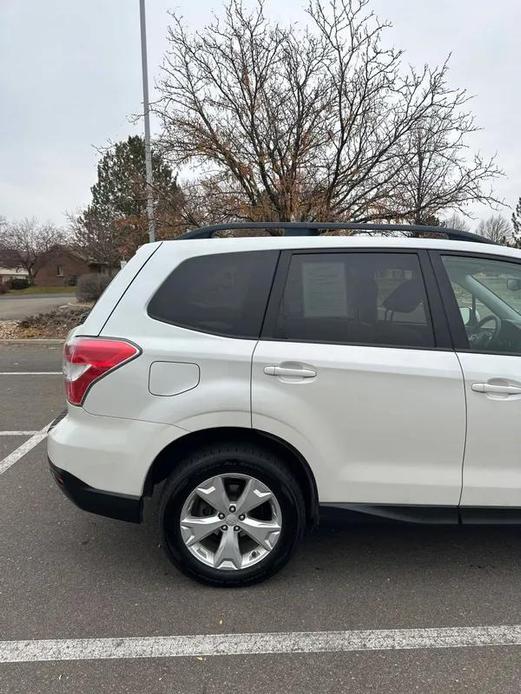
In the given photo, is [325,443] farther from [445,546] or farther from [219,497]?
[445,546]

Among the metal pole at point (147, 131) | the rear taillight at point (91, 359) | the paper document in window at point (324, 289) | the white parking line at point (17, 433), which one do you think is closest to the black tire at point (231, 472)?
the rear taillight at point (91, 359)

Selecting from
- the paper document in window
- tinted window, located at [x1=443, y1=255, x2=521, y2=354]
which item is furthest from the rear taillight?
tinted window, located at [x1=443, y1=255, x2=521, y2=354]

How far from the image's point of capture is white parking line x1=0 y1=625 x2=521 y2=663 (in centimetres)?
198

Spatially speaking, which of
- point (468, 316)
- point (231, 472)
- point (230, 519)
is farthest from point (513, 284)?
point (230, 519)

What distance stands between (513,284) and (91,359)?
7.55ft

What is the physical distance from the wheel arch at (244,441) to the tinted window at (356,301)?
1.75 ft

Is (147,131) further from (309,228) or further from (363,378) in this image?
(363,378)

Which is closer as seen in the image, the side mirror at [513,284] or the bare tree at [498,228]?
the side mirror at [513,284]

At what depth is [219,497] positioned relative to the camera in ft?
7.61

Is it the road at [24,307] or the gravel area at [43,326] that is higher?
the gravel area at [43,326]

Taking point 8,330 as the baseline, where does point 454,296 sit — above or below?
above

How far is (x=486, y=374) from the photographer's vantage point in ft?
7.36

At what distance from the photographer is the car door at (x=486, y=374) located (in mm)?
2238

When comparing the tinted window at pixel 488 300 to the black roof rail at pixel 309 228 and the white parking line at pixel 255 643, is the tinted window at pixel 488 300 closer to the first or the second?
the black roof rail at pixel 309 228
